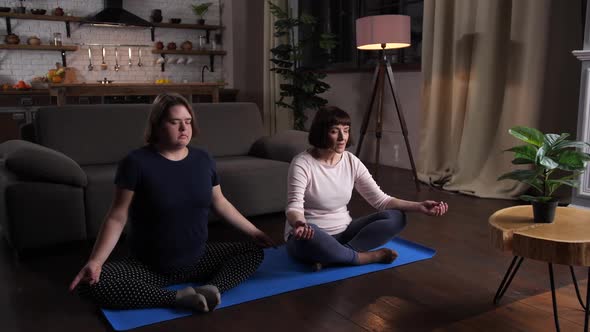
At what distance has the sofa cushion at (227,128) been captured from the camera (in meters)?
3.55

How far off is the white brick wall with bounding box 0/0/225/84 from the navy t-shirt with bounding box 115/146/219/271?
5212 millimetres

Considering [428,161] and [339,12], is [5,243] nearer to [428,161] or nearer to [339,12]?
[428,161]

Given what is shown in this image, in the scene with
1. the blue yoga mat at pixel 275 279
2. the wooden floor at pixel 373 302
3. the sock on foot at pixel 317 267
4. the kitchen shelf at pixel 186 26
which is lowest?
the wooden floor at pixel 373 302

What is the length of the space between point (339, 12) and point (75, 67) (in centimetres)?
332

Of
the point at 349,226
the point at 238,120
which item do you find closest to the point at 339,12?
the point at 238,120

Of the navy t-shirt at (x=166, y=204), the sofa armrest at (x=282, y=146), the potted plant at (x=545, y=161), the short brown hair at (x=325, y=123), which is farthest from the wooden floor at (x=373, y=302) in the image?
the sofa armrest at (x=282, y=146)

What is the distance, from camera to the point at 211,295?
190cm

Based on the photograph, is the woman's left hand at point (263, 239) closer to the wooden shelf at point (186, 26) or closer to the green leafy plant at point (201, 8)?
the wooden shelf at point (186, 26)

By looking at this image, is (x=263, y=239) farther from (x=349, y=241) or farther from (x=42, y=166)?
(x=42, y=166)

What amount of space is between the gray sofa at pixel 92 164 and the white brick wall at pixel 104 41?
372 centimetres

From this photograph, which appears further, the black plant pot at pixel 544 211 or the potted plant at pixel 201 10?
the potted plant at pixel 201 10

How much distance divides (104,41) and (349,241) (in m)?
5.59

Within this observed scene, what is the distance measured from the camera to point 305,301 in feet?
6.56

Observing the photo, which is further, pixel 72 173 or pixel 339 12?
pixel 339 12
